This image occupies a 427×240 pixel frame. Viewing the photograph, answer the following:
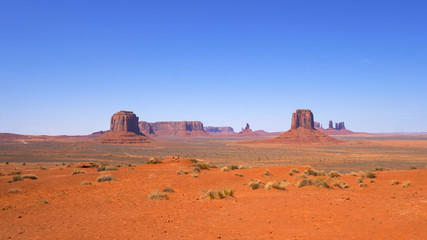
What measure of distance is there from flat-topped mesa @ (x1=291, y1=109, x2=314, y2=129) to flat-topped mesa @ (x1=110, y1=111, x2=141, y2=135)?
3211 inches

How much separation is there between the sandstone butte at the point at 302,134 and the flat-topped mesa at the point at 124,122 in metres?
68.3

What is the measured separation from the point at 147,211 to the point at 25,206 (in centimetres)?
679

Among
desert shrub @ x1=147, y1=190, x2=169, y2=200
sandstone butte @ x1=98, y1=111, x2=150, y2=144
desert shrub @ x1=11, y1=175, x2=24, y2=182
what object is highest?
sandstone butte @ x1=98, y1=111, x2=150, y2=144

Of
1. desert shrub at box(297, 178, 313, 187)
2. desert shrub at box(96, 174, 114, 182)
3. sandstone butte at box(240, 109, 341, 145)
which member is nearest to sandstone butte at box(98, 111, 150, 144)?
sandstone butte at box(240, 109, 341, 145)

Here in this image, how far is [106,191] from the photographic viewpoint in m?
17.5

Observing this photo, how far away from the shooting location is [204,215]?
11.2 m

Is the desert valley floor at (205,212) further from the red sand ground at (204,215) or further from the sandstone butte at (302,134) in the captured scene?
the sandstone butte at (302,134)

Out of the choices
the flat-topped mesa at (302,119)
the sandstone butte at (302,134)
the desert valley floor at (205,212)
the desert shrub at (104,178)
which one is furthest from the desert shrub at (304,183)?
the flat-topped mesa at (302,119)

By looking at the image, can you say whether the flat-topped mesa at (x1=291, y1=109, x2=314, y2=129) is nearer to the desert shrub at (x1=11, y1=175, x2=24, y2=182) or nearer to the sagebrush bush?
the sagebrush bush

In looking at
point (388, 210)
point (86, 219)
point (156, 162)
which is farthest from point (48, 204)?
point (156, 162)

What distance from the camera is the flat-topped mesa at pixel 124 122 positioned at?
475 feet

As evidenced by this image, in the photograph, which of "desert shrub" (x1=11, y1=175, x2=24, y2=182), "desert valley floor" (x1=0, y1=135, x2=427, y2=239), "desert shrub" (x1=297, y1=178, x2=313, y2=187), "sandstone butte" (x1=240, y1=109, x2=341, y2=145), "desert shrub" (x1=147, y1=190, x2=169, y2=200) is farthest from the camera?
"sandstone butte" (x1=240, y1=109, x2=341, y2=145)

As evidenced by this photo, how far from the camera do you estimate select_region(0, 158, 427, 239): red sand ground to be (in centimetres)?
865

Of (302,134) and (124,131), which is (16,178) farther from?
(124,131)
